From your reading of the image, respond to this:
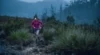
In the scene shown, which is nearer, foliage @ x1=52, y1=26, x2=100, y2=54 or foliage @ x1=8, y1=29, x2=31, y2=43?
foliage @ x1=52, y1=26, x2=100, y2=54

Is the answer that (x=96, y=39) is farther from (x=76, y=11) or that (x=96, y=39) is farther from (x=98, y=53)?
(x=76, y=11)

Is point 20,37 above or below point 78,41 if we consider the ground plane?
below

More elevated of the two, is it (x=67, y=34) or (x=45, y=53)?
Result: (x=67, y=34)

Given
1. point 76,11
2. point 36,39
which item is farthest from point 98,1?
point 36,39

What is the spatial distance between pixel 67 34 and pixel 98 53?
1.89 m

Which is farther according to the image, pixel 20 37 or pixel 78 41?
pixel 20 37

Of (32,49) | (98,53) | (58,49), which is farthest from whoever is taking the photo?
(32,49)

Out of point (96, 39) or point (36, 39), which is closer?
point (96, 39)

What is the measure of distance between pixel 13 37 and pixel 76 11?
101 metres

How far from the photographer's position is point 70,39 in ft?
37.9

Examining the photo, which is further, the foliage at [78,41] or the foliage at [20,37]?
the foliage at [20,37]

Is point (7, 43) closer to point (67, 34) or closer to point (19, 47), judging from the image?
point (19, 47)

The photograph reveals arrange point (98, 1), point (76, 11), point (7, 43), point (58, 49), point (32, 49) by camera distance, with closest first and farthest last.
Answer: point (58, 49), point (32, 49), point (7, 43), point (98, 1), point (76, 11)

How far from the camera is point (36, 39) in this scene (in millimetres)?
16500
